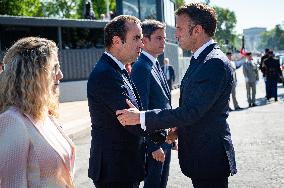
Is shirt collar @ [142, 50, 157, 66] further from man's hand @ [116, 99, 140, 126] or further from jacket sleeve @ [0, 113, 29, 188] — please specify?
jacket sleeve @ [0, 113, 29, 188]

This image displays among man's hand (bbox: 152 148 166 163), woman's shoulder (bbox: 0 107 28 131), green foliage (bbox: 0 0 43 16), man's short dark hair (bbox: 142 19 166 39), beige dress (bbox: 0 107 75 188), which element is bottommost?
man's hand (bbox: 152 148 166 163)

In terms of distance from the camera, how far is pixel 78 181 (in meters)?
6.25

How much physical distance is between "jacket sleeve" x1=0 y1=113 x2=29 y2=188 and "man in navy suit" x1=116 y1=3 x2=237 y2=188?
0.79m

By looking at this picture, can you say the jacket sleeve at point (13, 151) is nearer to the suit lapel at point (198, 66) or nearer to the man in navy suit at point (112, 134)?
the man in navy suit at point (112, 134)

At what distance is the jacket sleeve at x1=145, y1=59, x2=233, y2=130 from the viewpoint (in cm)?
304

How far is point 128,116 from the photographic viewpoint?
9.95 feet

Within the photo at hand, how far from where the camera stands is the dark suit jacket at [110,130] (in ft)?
10.1

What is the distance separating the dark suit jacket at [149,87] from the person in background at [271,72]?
43.7ft

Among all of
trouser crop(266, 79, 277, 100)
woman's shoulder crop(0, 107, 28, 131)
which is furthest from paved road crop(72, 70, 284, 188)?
trouser crop(266, 79, 277, 100)

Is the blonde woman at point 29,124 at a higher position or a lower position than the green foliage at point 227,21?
lower

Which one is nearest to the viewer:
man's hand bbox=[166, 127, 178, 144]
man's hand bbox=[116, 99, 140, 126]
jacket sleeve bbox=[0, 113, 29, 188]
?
jacket sleeve bbox=[0, 113, 29, 188]

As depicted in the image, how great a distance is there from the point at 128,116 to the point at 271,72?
14639 mm

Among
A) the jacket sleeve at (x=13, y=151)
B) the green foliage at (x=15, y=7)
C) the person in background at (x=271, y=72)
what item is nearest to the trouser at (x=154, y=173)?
the jacket sleeve at (x=13, y=151)

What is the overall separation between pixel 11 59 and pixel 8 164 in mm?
612
